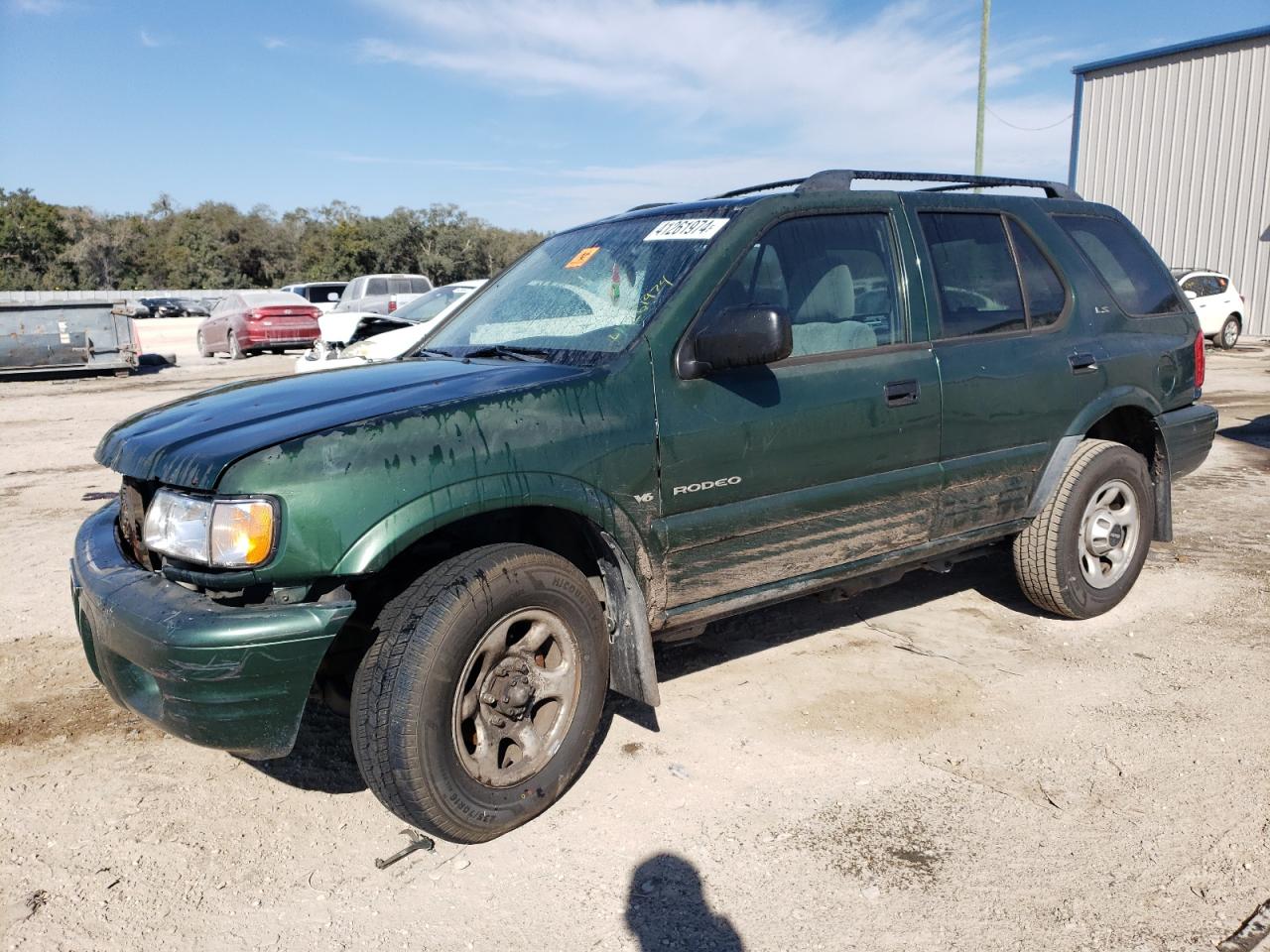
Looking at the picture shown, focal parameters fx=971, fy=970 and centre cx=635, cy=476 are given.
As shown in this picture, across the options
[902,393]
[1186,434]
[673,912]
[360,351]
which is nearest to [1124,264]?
[1186,434]

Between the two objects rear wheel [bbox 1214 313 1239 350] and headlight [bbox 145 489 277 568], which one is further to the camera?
rear wheel [bbox 1214 313 1239 350]

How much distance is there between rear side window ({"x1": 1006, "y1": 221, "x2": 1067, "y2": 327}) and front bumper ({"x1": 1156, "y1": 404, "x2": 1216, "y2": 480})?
89 cm

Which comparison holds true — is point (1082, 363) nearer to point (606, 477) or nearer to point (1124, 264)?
point (1124, 264)

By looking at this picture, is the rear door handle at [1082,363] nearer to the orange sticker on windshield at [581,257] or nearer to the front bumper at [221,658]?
the orange sticker on windshield at [581,257]

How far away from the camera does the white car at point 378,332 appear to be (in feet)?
32.6

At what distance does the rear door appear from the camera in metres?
3.88

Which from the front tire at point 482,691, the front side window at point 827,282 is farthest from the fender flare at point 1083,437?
the front tire at point 482,691

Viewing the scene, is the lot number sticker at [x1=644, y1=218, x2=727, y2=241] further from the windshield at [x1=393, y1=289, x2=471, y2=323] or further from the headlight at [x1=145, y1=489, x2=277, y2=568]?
A: the windshield at [x1=393, y1=289, x2=471, y2=323]

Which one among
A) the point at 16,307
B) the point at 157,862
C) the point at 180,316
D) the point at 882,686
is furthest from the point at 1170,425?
the point at 180,316

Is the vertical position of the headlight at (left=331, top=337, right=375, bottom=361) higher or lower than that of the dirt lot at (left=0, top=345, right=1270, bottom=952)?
higher

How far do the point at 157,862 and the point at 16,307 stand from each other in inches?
687

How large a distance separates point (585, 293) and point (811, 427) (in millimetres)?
965

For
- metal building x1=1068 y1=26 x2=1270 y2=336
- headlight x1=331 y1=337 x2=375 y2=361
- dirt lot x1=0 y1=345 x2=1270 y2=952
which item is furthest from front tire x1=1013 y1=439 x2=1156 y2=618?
metal building x1=1068 y1=26 x2=1270 y2=336

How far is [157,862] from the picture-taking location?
2799 millimetres
